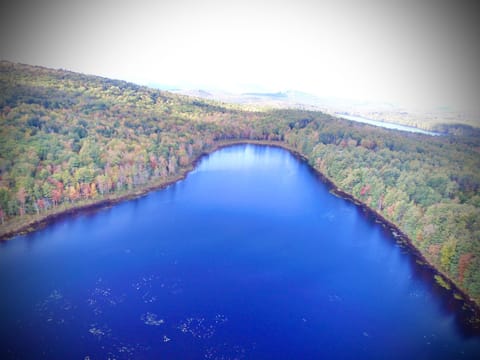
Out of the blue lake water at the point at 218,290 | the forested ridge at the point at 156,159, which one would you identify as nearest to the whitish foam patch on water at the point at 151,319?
the blue lake water at the point at 218,290

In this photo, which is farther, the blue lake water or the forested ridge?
the forested ridge

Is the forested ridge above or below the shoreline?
above

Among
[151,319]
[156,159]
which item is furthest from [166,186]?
[151,319]

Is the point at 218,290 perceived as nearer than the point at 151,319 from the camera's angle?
No

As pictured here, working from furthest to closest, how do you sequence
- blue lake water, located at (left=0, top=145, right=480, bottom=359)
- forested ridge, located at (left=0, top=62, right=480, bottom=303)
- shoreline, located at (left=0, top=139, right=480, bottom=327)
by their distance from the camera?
forested ridge, located at (left=0, top=62, right=480, bottom=303) → shoreline, located at (left=0, top=139, right=480, bottom=327) → blue lake water, located at (left=0, top=145, right=480, bottom=359)

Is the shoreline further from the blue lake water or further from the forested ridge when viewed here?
the blue lake water

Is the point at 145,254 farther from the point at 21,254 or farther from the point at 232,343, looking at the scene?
the point at 232,343

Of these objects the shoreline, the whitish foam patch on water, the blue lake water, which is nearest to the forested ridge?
the shoreline

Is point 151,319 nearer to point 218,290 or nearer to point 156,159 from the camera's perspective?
point 218,290
